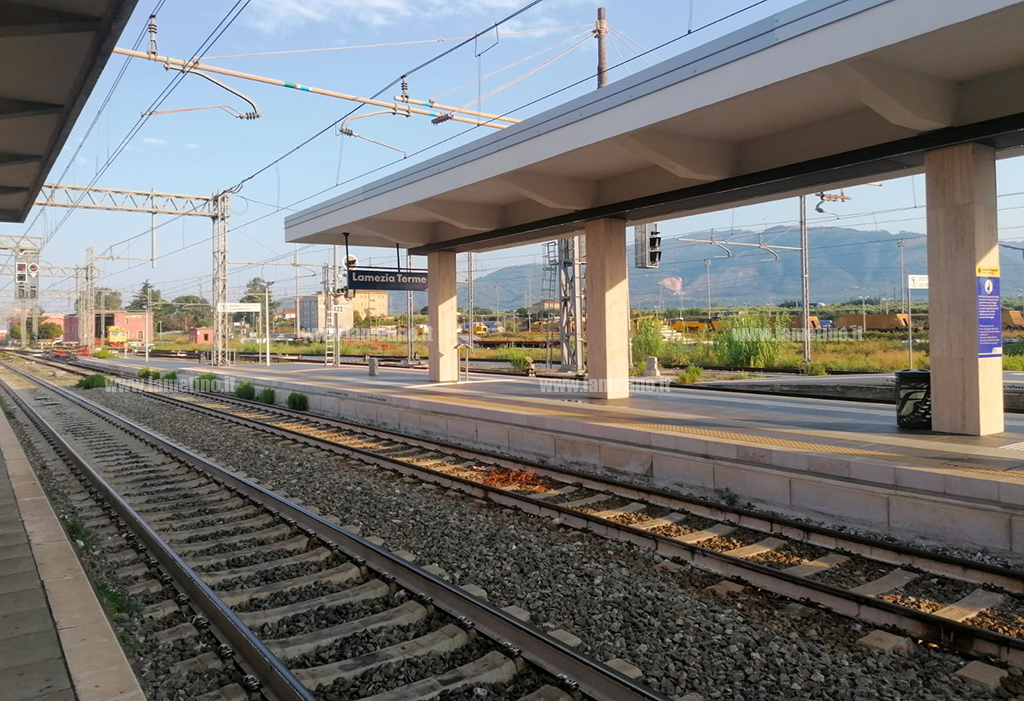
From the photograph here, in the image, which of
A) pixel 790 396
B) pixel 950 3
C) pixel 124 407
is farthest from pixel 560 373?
pixel 950 3

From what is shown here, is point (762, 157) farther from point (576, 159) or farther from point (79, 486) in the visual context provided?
point (79, 486)

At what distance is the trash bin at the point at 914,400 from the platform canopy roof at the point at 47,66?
402 inches

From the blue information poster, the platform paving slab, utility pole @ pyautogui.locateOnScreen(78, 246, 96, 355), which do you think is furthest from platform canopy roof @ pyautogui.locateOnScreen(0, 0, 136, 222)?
utility pole @ pyautogui.locateOnScreen(78, 246, 96, 355)

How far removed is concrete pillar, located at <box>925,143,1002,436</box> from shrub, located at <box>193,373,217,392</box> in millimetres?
23270

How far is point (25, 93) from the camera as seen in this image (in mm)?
8133

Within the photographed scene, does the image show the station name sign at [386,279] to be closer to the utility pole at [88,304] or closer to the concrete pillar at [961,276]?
the concrete pillar at [961,276]

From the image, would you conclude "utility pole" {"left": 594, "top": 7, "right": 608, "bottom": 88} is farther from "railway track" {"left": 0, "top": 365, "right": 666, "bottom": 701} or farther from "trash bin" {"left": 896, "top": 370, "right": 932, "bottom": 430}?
"railway track" {"left": 0, "top": 365, "right": 666, "bottom": 701}

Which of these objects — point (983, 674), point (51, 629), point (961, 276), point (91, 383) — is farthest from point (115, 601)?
point (91, 383)

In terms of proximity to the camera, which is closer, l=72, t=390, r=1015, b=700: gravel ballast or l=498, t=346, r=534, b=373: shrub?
l=72, t=390, r=1015, b=700: gravel ballast

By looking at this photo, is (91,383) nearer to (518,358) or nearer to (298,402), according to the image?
(298,402)

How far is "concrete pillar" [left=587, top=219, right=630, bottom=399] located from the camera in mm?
14742

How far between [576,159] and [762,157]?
3.11 meters

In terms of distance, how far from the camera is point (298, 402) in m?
19.2

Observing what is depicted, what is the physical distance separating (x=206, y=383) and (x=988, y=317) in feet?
83.6
